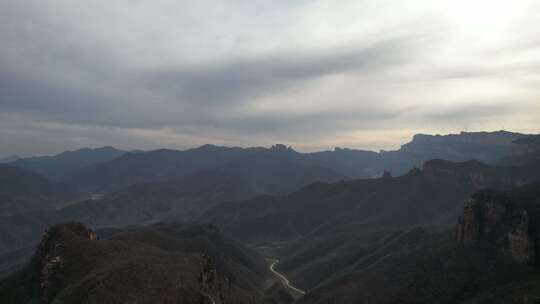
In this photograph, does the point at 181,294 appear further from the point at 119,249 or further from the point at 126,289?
the point at 119,249

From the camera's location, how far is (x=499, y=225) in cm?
14662

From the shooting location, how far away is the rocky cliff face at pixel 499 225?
446 feet

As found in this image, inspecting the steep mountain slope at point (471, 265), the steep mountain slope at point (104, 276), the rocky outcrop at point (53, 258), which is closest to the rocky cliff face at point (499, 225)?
the steep mountain slope at point (471, 265)

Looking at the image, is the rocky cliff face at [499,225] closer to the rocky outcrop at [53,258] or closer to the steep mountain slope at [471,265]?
the steep mountain slope at [471,265]

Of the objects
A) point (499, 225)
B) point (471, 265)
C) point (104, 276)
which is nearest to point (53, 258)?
point (104, 276)

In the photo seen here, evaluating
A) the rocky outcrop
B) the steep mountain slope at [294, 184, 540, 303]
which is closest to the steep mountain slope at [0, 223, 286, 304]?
the rocky outcrop

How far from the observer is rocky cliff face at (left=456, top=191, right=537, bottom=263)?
446 ft

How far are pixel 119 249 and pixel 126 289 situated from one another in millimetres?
31248

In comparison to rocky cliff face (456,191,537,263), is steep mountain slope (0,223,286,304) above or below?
below

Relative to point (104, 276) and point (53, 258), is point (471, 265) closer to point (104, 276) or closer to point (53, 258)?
point (104, 276)

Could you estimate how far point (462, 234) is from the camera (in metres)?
157

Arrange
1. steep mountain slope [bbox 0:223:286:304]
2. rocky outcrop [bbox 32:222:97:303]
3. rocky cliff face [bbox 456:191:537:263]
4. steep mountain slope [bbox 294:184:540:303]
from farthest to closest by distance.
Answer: rocky cliff face [bbox 456:191:537:263], steep mountain slope [bbox 294:184:540:303], rocky outcrop [bbox 32:222:97:303], steep mountain slope [bbox 0:223:286:304]

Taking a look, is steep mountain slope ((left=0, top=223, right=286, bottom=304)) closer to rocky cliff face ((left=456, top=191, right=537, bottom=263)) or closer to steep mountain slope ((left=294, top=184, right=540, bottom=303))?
steep mountain slope ((left=294, top=184, right=540, bottom=303))

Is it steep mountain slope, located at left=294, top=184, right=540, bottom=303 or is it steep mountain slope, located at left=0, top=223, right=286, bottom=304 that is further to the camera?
steep mountain slope, located at left=294, top=184, right=540, bottom=303
